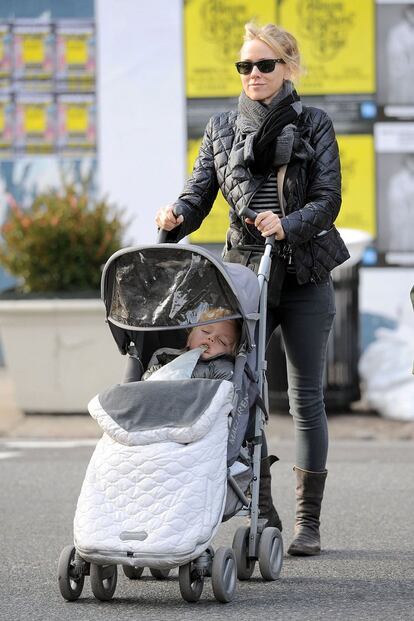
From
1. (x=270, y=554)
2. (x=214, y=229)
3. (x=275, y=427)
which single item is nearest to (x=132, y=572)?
(x=270, y=554)

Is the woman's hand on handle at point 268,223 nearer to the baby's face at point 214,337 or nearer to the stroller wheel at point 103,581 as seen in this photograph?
the baby's face at point 214,337

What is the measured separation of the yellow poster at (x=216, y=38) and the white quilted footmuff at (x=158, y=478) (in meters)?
7.58

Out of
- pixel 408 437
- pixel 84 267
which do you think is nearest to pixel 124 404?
pixel 408 437

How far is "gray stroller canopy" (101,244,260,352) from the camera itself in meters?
4.84

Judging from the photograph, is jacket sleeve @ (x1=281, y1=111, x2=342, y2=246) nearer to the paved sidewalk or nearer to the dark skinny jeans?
the dark skinny jeans

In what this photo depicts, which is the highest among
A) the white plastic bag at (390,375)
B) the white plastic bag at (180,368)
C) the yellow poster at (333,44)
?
the yellow poster at (333,44)

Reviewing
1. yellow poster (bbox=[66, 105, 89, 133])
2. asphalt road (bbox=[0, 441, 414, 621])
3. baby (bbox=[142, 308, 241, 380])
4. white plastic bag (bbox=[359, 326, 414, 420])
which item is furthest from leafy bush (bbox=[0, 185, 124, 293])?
baby (bbox=[142, 308, 241, 380])

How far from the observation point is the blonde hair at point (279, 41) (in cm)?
529

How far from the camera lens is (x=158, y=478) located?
446cm

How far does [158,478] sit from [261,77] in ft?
5.47

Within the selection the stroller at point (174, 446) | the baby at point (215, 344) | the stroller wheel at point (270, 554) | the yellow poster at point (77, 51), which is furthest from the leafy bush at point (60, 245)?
the stroller wheel at point (270, 554)

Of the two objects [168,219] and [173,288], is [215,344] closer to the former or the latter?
[173,288]

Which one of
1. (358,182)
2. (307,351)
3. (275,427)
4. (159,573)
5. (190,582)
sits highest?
(358,182)

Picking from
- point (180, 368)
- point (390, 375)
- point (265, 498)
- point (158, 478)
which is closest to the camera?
point (158, 478)
